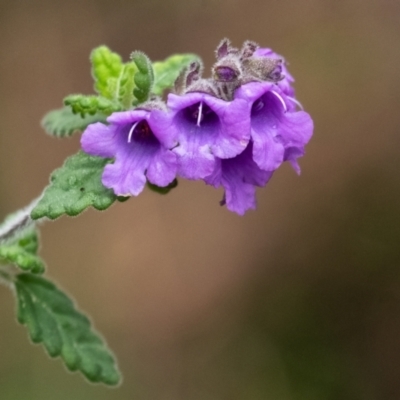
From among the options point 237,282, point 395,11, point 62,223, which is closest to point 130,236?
point 62,223

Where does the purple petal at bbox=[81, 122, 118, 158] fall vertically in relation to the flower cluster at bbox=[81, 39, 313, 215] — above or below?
above

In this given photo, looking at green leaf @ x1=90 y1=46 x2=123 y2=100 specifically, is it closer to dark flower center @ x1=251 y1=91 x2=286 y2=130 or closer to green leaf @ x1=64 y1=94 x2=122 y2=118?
green leaf @ x1=64 y1=94 x2=122 y2=118

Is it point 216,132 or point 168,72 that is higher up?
point 168,72

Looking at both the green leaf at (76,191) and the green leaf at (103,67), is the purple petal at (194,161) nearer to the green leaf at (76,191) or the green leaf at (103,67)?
the green leaf at (76,191)

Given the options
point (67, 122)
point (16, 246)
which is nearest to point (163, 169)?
point (67, 122)

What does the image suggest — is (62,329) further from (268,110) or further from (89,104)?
(268,110)

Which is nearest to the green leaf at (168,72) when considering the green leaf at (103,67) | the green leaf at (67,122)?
the green leaf at (103,67)

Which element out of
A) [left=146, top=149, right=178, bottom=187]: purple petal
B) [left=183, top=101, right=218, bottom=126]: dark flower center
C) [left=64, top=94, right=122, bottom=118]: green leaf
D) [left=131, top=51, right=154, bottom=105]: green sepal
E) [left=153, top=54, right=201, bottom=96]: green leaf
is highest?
[left=153, top=54, right=201, bottom=96]: green leaf

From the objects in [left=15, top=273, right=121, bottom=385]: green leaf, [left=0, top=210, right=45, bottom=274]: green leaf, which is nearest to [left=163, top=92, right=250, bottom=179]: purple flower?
[left=0, top=210, right=45, bottom=274]: green leaf
